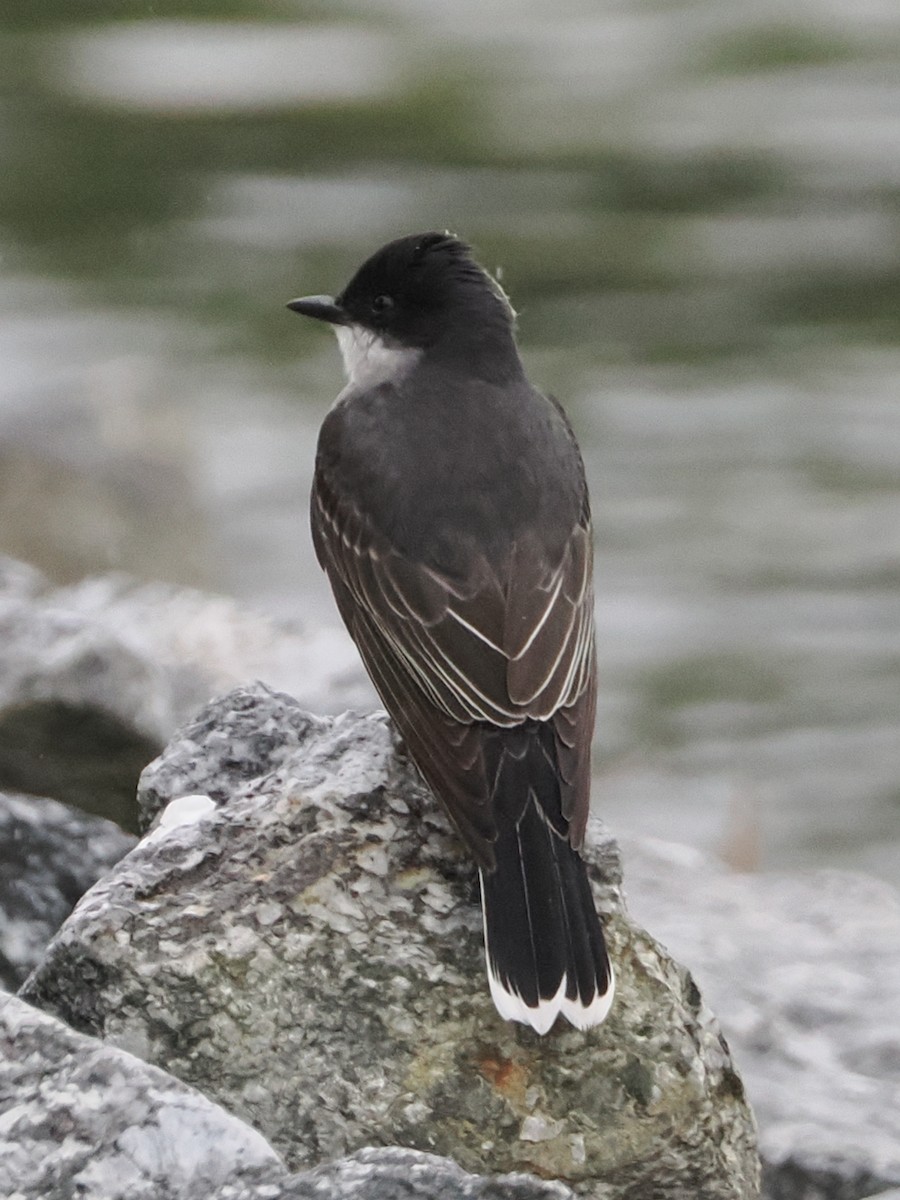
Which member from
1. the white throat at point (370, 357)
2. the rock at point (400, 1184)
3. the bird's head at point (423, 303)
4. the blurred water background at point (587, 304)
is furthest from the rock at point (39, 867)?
the blurred water background at point (587, 304)

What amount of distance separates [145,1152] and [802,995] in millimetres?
2606

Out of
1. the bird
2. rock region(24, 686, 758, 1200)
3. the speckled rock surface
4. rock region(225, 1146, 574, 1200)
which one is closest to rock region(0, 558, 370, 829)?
the speckled rock surface

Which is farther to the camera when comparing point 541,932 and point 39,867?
point 39,867

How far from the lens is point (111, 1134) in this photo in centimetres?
399

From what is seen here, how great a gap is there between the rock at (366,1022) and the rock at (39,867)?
0.67 meters

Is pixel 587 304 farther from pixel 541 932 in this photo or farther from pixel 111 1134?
pixel 111 1134

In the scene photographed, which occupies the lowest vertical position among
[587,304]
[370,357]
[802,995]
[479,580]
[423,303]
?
[802,995]

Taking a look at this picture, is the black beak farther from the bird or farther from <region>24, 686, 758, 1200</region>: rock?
<region>24, 686, 758, 1200</region>: rock

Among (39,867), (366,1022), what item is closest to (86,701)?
(39,867)

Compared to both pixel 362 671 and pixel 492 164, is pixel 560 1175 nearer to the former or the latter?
pixel 362 671

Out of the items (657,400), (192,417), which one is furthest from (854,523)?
(192,417)

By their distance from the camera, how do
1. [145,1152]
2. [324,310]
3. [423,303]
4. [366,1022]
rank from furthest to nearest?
1. [324,310]
2. [423,303]
3. [366,1022]
4. [145,1152]

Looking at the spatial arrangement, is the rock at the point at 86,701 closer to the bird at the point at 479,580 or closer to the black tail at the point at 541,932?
the bird at the point at 479,580

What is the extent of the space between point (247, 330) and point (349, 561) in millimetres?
8708
